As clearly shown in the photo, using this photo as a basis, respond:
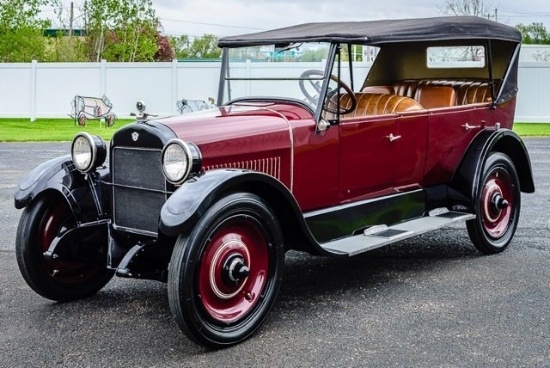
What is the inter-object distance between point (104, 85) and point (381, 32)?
20.7m

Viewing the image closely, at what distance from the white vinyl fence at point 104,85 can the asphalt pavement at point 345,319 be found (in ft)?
60.0

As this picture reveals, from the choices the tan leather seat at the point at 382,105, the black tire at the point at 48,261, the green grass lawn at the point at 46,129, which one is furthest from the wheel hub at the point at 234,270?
the green grass lawn at the point at 46,129

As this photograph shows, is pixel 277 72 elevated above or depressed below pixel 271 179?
above

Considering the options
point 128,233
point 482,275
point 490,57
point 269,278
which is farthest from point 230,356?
point 490,57

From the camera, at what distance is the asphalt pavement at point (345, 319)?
3.68m

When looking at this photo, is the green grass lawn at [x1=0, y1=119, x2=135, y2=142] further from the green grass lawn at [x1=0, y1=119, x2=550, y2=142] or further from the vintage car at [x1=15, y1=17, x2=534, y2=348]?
the vintage car at [x1=15, y1=17, x2=534, y2=348]

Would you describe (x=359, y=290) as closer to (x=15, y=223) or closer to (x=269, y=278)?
(x=269, y=278)

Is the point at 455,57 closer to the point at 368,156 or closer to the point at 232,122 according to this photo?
the point at 368,156

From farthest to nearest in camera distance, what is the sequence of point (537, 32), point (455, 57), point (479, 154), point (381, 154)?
point (537, 32), point (455, 57), point (479, 154), point (381, 154)

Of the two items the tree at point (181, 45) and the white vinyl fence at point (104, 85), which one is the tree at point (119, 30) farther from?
the tree at point (181, 45)

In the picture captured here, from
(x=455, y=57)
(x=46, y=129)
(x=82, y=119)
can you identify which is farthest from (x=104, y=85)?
(x=455, y=57)

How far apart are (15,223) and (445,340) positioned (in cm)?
489

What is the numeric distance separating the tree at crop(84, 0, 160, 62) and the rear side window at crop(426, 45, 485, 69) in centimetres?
2722

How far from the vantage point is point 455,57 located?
271 inches
